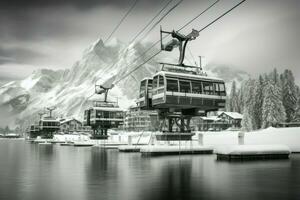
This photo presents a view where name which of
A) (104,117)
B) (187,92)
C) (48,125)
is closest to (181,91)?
(187,92)

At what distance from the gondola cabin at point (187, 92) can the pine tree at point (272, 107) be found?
47.7 metres

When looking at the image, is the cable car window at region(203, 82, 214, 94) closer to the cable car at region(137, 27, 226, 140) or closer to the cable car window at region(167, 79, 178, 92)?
the cable car at region(137, 27, 226, 140)

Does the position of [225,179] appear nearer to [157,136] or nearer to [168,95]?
[168,95]

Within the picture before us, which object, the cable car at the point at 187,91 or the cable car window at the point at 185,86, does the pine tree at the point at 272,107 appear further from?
the cable car window at the point at 185,86

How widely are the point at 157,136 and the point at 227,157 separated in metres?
13.8

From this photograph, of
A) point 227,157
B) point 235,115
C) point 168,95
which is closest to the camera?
point 227,157

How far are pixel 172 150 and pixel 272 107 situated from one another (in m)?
54.5

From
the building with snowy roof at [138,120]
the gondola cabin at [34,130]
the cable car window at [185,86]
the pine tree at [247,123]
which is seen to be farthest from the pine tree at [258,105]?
the gondola cabin at [34,130]

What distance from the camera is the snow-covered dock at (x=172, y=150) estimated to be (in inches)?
1315

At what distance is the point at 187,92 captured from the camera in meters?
36.0

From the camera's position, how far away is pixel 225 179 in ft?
48.7

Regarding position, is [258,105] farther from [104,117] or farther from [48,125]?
[48,125]

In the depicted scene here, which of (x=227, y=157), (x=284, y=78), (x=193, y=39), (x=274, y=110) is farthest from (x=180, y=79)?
(x=284, y=78)

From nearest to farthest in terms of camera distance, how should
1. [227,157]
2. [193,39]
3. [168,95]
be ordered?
[227,157] < [168,95] < [193,39]
